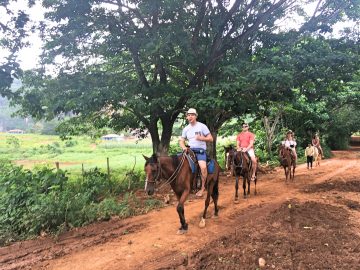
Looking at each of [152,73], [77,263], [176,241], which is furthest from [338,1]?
[77,263]

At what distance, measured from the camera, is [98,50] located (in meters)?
12.1

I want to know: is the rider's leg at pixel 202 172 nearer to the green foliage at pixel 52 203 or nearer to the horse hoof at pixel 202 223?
the horse hoof at pixel 202 223

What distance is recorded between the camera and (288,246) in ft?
20.6

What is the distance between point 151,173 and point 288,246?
2.95 metres

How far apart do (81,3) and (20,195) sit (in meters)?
6.31

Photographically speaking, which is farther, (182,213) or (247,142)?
(247,142)

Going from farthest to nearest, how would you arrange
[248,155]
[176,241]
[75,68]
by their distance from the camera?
[75,68] < [248,155] < [176,241]

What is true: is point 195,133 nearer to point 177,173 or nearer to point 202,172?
point 202,172

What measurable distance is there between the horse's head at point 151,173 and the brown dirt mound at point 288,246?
154 centimetres

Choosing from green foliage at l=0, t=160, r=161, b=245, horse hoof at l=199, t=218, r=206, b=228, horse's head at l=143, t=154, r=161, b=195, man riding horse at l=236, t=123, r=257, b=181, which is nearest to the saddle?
horse hoof at l=199, t=218, r=206, b=228

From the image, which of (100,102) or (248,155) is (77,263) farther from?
(248,155)

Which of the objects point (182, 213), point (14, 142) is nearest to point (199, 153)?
point (182, 213)

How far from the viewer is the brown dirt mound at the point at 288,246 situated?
564 centimetres

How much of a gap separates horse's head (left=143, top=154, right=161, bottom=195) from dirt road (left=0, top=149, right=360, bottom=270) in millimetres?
1182
